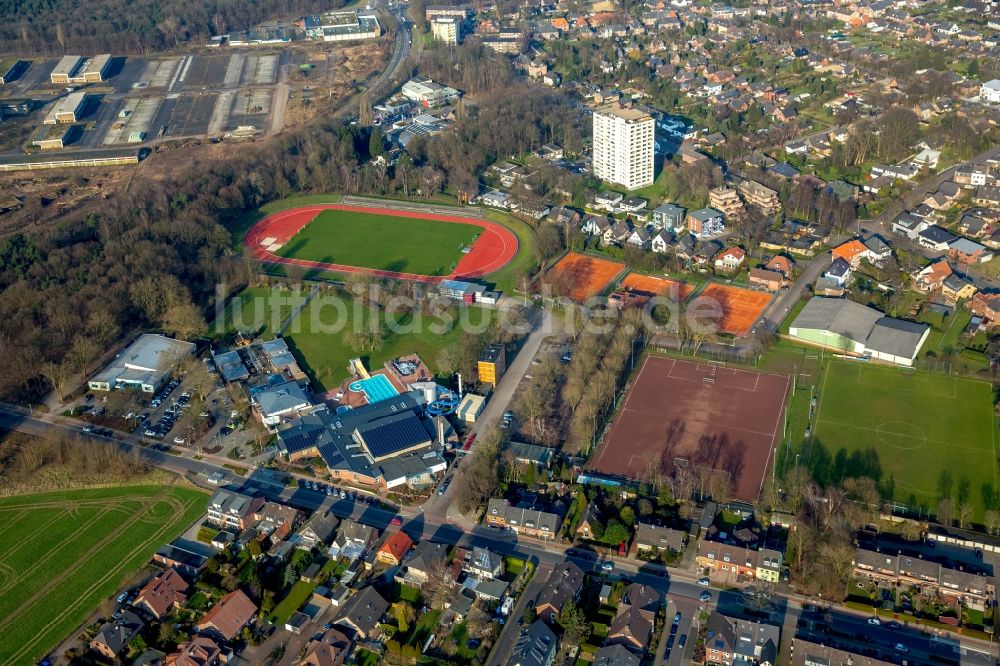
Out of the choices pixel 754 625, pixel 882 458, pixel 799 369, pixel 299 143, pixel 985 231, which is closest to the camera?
pixel 754 625

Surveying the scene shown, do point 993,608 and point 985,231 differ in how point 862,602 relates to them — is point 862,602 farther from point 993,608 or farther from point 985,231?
point 985,231

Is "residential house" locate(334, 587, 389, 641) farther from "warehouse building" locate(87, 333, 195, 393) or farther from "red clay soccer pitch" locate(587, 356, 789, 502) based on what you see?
"warehouse building" locate(87, 333, 195, 393)

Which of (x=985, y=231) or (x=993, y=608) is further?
(x=985, y=231)

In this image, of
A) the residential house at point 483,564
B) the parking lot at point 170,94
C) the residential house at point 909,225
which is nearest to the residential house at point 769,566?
the residential house at point 483,564

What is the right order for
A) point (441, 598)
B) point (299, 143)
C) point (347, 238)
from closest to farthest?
point (441, 598), point (347, 238), point (299, 143)

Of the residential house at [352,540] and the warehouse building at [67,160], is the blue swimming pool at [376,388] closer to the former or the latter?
the residential house at [352,540]

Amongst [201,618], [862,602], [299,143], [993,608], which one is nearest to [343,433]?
[201,618]

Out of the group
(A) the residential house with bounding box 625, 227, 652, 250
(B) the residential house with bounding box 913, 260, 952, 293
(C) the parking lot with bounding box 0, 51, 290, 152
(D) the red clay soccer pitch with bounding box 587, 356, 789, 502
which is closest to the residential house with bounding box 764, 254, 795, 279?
(B) the residential house with bounding box 913, 260, 952, 293
